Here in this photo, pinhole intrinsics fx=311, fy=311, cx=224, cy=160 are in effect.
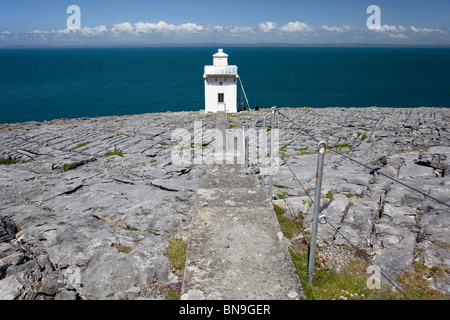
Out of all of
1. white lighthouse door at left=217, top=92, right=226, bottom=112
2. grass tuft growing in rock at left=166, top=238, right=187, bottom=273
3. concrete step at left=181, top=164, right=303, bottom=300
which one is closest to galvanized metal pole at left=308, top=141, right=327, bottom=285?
concrete step at left=181, top=164, right=303, bottom=300

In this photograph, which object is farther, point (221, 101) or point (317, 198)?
point (221, 101)

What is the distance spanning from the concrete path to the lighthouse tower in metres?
28.5

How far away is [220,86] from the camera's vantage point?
37.0m

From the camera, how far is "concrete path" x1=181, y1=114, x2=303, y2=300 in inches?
223

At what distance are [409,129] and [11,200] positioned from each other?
25.6 m

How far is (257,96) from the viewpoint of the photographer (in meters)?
76.7

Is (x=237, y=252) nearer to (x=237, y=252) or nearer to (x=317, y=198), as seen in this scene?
(x=237, y=252)

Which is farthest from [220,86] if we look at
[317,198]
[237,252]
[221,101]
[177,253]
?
[317,198]

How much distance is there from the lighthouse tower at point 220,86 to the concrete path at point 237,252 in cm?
2854

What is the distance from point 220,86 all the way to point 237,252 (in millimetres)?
32123

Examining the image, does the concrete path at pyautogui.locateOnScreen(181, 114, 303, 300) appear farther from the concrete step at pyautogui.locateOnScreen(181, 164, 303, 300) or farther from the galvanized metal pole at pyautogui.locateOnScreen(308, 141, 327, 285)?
the galvanized metal pole at pyautogui.locateOnScreen(308, 141, 327, 285)

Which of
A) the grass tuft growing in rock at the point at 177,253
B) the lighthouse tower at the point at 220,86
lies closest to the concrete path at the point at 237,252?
the grass tuft growing in rock at the point at 177,253

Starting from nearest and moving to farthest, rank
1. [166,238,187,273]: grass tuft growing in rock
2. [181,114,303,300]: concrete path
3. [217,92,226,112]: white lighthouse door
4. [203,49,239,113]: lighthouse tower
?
[181,114,303,300]: concrete path, [166,238,187,273]: grass tuft growing in rock, [203,49,239,113]: lighthouse tower, [217,92,226,112]: white lighthouse door
